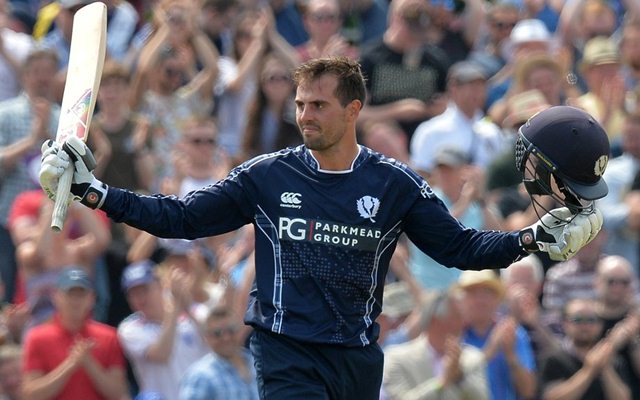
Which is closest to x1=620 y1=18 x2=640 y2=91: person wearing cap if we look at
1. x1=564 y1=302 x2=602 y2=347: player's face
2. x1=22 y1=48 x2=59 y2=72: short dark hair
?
x1=564 y1=302 x2=602 y2=347: player's face

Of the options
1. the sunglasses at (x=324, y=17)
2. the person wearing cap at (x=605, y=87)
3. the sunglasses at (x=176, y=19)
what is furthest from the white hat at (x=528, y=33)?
the sunglasses at (x=176, y=19)

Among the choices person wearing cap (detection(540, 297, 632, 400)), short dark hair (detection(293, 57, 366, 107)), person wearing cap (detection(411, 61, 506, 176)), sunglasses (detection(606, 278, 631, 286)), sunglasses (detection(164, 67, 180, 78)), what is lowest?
person wearing cap (detection(540, 297, 632, 400))

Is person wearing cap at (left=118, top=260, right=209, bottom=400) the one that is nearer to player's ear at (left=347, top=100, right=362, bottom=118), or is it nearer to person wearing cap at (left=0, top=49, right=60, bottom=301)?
person wearing cap at (left=0, top=49, right=60, bottom=301)

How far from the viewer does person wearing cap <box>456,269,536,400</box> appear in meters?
11.4

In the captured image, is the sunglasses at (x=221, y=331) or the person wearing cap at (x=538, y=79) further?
the person wearing cap at (x=538, y=79)

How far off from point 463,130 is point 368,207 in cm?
574

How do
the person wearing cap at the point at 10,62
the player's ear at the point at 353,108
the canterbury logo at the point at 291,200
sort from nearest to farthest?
the canterbury logo at the point at 291,200
the player's ear at the point at 353,108
the person wearing cap at the point at 10,62

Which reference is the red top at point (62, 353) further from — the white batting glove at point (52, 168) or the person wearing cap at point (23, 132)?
the white batting glove at point (52, 168)

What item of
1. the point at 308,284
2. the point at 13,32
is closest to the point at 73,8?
the point at 13,32

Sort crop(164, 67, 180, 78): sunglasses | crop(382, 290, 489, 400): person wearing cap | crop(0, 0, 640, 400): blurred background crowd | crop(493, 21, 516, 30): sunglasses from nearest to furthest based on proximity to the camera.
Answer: crop(382, 290, 489, 400): person wearing cap, crop(0, 0, 640, 400): blurred background crowd, crop(164, 67, 180, 78): sunglasses, crop(493, 21, 516, 30): sunglasses

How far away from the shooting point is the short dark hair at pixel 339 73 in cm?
784

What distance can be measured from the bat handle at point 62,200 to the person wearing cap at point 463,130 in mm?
5932

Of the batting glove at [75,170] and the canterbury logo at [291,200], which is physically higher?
the batting glove at [75,170]

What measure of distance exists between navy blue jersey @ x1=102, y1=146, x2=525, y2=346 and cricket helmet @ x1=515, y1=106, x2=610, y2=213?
1.12ft
